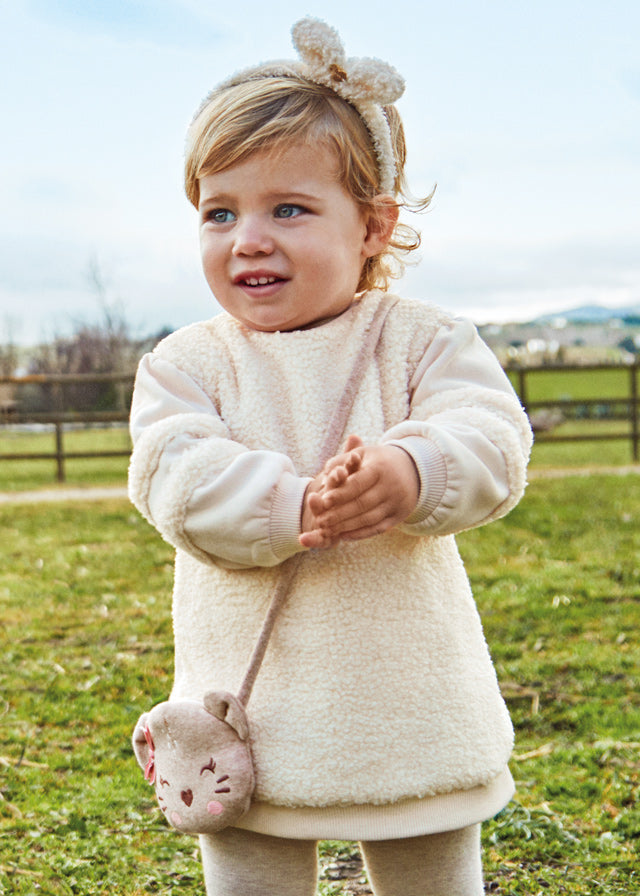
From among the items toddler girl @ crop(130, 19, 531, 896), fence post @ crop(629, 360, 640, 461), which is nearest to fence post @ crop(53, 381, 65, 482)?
fence post @ crop(629, 360, 640, 461)

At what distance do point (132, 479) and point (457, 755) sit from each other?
2.21ft

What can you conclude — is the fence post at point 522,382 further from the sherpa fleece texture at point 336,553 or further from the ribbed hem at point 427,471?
the ribbed hem at point 427,471

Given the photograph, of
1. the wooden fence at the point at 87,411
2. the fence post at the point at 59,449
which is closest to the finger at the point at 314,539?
the wooden fence at the point at 87,411

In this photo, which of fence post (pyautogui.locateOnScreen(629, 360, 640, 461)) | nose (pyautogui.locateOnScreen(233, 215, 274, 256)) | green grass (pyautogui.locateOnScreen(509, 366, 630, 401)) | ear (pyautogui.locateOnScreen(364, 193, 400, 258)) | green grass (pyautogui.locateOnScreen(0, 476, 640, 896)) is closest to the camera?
nose (pyautogui.locateOnScreen(233, 215, 274, 256))

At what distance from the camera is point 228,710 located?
1.58 metres

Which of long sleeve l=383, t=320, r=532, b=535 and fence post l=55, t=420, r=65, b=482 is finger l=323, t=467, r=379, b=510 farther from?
fence post l=55, t=420, r=65, b=482

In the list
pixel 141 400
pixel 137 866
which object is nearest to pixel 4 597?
pixel 137 866

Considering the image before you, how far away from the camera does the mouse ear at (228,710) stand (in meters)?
1.57

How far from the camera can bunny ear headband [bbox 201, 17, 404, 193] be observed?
175 centimetres

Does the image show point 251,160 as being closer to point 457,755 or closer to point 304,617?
point 304,617

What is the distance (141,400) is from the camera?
1.78 meters

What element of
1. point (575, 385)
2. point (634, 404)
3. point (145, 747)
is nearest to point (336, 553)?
point (145, 747)

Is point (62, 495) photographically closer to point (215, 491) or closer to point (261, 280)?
point (261, 280)

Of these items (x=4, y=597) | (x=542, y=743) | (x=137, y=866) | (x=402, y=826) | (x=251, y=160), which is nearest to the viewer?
(x=402, y=826)
